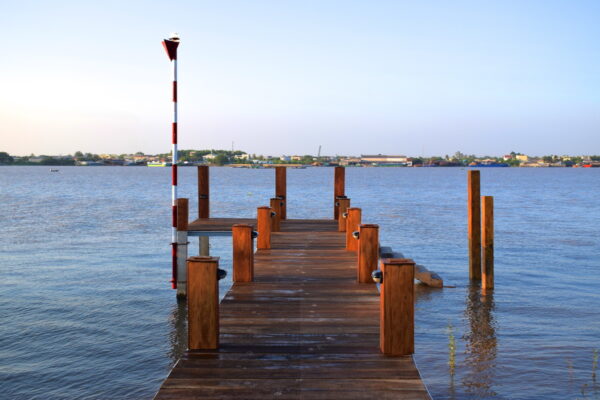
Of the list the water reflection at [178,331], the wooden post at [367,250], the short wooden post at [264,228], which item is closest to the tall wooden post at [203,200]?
the water reflection at [178,331]

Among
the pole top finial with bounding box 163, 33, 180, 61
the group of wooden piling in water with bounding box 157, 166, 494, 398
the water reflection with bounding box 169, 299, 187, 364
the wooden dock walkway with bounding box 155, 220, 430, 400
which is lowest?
the water reflection with bounding box 169, 299, 187, 364

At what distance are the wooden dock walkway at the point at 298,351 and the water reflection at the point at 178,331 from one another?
3865 millimetres

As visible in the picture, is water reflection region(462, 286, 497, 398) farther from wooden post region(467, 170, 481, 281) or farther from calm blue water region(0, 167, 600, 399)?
wooden post region(467, 170, 481, 281)

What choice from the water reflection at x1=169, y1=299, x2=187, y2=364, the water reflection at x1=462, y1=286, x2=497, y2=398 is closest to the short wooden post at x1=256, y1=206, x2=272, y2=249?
the water reflection at x1=169, y1=299, x2=187, y2=364

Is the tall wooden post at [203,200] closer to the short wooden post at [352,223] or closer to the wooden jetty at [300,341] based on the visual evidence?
the short wooden post at [352,223]

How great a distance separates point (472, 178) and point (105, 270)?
1481cm

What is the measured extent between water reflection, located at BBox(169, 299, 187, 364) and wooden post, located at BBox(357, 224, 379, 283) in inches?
A: 211

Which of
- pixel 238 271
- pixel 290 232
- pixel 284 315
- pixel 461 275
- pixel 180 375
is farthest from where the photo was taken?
pixel 461 275

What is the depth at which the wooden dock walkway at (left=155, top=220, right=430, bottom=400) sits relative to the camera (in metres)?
6.03

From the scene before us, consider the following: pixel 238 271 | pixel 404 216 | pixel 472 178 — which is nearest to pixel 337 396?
pixel 238 271

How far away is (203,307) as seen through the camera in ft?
23.6

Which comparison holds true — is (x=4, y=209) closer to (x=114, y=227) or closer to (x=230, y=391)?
(x=114, y=227)

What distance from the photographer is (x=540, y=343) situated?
46.6ft

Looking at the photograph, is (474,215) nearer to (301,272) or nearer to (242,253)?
(301,272)
